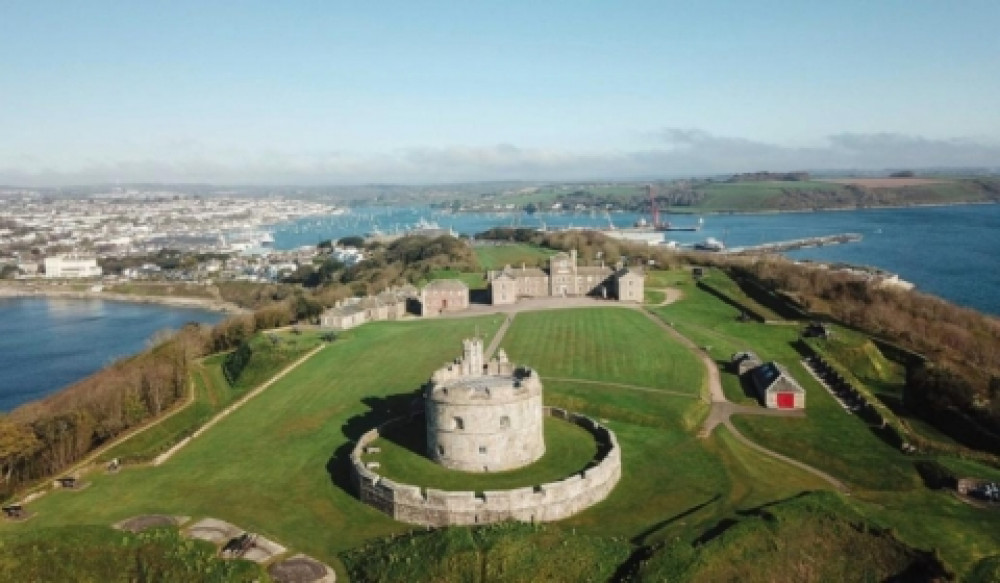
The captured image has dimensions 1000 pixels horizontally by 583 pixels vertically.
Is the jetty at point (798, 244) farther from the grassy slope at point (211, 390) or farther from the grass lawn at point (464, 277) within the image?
the grassy slope at point (211, 390)

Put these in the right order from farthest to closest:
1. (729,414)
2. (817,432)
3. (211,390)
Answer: (211,390)
(729,414)
(817,432)

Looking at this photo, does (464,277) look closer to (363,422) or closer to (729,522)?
(363,422)

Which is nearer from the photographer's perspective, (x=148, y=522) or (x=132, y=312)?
(x=148, y=522)

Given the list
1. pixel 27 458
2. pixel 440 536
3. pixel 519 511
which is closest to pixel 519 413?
pixel 519 511

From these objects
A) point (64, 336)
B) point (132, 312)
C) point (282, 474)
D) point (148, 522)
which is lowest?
point (132, 312)

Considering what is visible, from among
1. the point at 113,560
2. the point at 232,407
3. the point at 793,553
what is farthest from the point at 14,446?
the point at 793,553

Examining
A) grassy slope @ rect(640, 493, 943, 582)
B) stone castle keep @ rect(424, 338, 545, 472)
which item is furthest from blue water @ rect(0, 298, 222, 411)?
grassy slope @ rect(640, 493, 943, 582)

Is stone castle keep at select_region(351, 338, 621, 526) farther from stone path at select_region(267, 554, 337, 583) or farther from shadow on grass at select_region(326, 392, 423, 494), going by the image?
stone path at select_region(267, 554, 337, 583)

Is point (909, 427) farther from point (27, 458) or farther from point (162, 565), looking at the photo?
point (27, 458)
